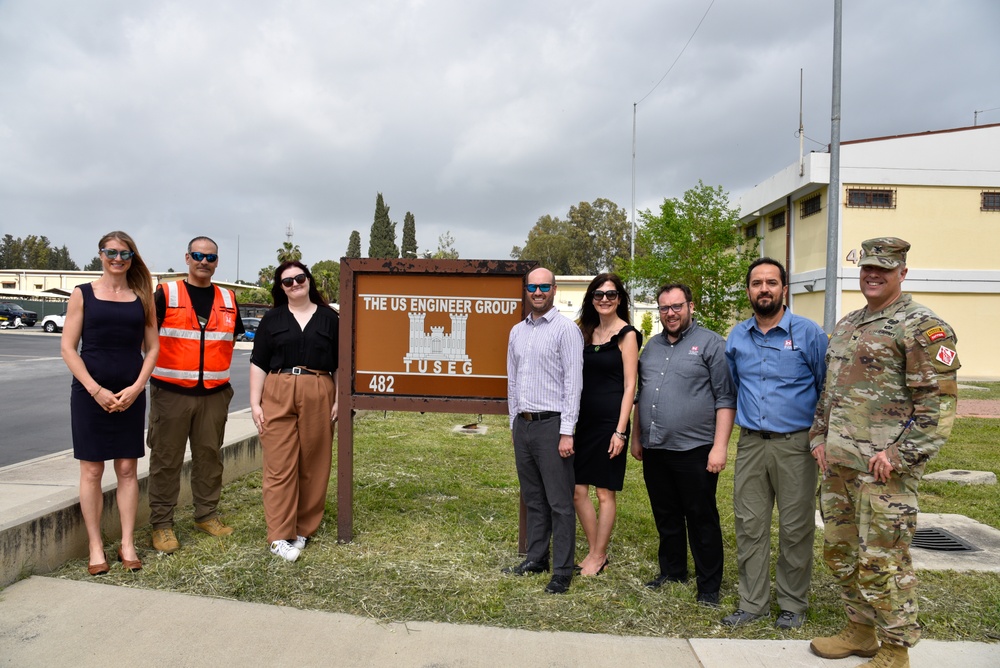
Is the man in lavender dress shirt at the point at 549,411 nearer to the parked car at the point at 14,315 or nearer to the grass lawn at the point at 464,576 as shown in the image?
the grass lawn at the point at 464,576

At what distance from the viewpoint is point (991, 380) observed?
23.3m

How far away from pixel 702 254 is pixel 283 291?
26.0 metres

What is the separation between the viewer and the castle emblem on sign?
523 centimetres

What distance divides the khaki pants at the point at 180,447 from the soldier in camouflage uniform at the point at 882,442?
3.98m

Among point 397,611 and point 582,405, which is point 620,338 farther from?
point 397,611

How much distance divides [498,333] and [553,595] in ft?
5.96

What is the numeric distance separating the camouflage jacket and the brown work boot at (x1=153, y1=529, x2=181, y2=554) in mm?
3978

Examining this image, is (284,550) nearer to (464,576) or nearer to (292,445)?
(292,445)

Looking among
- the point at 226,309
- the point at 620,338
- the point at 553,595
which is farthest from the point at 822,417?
the point at 226,309

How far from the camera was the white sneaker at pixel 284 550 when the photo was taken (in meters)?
4.65

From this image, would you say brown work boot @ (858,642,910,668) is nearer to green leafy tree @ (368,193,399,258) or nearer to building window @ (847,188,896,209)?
building window @ (847,188,896,209)

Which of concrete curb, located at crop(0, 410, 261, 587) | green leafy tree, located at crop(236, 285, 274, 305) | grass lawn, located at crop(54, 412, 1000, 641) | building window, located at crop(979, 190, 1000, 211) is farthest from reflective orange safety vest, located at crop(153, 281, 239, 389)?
green leafy tree, located at crop(236, 285, 274, 305)

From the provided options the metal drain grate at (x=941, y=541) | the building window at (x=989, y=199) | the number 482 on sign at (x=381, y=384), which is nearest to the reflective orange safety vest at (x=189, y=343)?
the number 482 on sign at (x=381, y=384)

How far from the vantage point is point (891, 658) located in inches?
129
